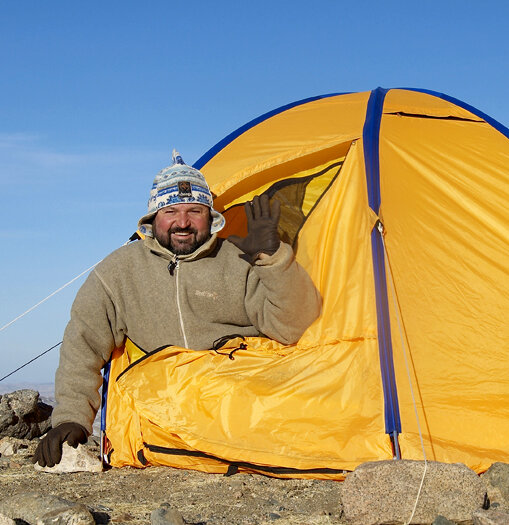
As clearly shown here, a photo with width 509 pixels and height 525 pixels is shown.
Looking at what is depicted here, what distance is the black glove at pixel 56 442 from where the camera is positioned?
4.98 meters

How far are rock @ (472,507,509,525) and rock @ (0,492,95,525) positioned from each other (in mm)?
1718

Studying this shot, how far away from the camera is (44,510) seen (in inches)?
149

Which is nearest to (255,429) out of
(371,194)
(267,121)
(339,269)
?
(339,269)

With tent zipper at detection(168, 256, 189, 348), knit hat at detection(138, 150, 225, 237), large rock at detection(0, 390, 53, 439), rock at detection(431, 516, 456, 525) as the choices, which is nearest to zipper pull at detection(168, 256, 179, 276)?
tent zipper at detection(168, 256, 189, 348)

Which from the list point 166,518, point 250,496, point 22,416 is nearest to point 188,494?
point 250,496

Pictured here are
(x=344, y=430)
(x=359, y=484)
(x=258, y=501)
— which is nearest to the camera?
(x=359, y=484)

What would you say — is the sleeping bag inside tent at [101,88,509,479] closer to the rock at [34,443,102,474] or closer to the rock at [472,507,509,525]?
the rock at [34,443,102,474]

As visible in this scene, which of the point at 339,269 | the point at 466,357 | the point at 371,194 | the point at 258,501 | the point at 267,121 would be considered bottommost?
the point at 258,501

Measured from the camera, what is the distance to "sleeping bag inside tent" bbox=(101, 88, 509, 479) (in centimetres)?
458

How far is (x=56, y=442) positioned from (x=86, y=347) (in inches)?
25.3

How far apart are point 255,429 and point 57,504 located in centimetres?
127

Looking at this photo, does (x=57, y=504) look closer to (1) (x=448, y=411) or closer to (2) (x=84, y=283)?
(2) (x=84, y=283)

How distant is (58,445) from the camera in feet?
16.4

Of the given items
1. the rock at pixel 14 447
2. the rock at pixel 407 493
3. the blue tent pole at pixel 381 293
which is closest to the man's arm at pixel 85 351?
the rock at pixel 14 447
